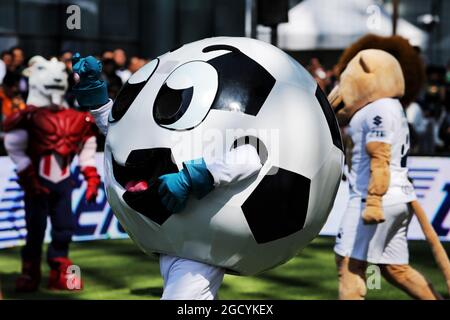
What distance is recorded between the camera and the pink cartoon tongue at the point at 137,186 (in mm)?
3631

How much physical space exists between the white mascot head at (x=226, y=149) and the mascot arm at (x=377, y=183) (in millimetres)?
1804

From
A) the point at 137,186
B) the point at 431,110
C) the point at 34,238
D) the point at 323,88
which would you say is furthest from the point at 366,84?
the point at 431,110

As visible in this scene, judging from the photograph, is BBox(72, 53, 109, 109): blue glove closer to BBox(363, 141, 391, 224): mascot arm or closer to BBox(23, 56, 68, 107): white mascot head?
BBox(363, 141, 391, 224): mascot arm

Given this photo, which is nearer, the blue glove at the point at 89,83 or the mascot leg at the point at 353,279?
the blue glove at the point at 89,83

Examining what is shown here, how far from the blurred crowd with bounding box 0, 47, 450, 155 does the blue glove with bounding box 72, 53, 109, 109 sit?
4.54 metres

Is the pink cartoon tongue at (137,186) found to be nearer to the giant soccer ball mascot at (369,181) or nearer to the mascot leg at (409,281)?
the giant soccer ball mascot at (369,181)

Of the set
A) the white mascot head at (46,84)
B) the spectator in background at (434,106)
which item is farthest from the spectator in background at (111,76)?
the spectator in background at (434,106)

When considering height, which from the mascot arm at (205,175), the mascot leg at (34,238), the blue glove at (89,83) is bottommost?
the mascot leg at (34,238)

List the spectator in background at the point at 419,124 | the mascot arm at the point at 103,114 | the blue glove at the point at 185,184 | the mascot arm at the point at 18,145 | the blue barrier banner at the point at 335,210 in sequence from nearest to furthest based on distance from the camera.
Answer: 1. the blue glove at the point at 185,184
2. the mascot arm at the point at 103,114
3. the mascot arm at the point at 18,145
4. the blue barrier banner at the point at 335,210
5. the spectator in background at the point at 419,124

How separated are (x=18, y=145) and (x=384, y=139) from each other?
298 cm

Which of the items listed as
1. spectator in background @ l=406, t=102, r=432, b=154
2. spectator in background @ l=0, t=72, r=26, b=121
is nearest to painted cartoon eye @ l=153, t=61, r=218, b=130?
spectator in background @ l=0, t=72, r=26, b=121

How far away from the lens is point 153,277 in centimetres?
776

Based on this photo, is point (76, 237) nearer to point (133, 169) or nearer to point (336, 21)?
point (133, 169)
